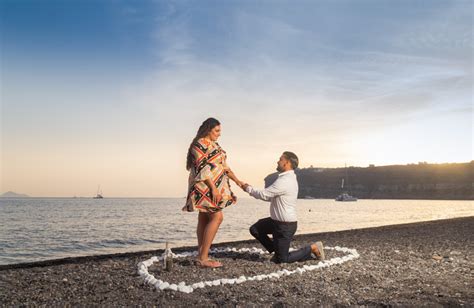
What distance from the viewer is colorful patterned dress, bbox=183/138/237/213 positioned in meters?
7.57

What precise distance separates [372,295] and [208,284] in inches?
102

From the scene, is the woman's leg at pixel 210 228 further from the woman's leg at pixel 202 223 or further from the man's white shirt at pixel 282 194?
the man's white shirt at pixel 282 194

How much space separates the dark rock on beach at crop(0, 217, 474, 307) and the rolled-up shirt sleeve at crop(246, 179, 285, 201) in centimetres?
144

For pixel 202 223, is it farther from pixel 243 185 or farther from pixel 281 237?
pixel 281 237

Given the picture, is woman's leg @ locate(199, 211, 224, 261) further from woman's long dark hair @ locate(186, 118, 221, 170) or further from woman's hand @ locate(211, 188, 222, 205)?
woman's long dark hair @ locate(186, 118, 221, 170)

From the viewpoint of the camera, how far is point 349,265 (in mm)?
8469

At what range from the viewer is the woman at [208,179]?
7.58m

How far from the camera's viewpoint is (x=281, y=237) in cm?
830

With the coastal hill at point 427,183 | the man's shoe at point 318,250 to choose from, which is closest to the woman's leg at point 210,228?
the man's shoe at point 318,250

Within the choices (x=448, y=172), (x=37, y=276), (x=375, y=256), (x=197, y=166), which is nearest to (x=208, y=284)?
(x=197, y=166)

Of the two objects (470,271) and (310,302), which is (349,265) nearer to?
(470,271)

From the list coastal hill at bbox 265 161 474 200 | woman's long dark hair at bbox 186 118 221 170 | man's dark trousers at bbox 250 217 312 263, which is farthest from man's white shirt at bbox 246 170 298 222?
coastal hill at bbox 265 161 474 200

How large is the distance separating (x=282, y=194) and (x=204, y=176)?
69.5 inches

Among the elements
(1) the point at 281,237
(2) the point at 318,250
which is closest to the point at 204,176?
(1) the point at 281,237
